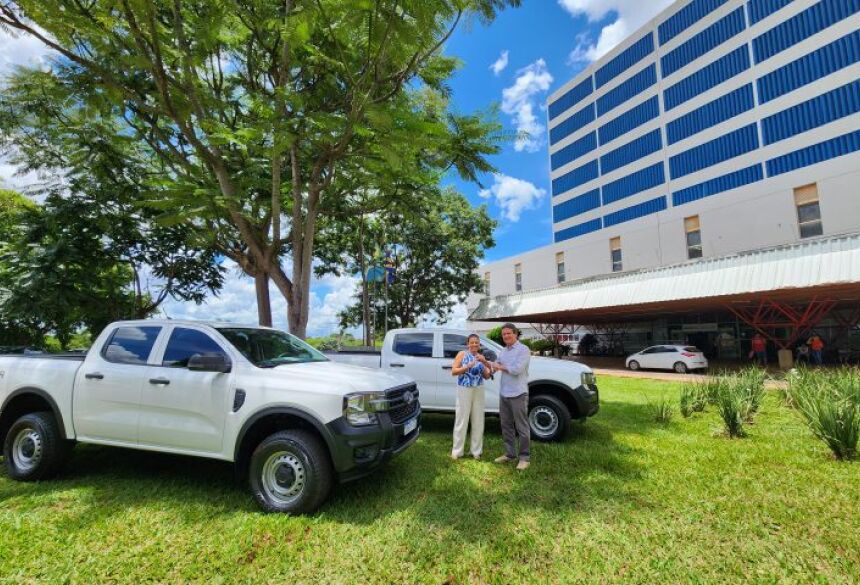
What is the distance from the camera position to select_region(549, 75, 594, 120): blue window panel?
45.3 metres

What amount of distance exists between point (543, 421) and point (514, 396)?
5.57 feet

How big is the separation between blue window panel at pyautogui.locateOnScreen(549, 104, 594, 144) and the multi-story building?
17 cm

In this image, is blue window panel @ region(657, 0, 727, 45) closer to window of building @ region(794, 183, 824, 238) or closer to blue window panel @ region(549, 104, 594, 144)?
blue window panel @ region(549, 104, 594, 144)

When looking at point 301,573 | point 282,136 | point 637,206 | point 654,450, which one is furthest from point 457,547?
point 637,206

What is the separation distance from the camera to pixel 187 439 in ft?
14.9

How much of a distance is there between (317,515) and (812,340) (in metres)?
23.9

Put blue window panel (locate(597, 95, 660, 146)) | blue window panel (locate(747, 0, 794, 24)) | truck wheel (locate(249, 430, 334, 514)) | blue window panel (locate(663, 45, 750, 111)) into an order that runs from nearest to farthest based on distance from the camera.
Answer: truck wheel (locate(249, 430, 334, 514))
blue window panel (locate(747, 0, 794, 24))
blue window panel (locate(663, 45, 750, 111))
blue window panel (locate(597, 95, 660, 146))

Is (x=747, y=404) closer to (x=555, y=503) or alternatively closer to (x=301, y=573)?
(x=555, y=503)

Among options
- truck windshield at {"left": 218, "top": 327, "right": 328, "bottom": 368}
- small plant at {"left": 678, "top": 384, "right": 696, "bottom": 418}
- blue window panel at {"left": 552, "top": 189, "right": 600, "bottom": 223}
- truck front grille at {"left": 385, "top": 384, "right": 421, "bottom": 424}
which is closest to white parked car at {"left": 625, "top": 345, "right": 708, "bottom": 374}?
small plant at {"left": 678, "top": 384, "right": 696, "bottom": 418}

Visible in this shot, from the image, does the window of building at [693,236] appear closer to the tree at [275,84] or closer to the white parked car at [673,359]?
the white parked car at [673,359]

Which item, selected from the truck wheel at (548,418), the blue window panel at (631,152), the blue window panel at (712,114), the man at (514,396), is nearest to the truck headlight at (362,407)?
the man at (514,396)

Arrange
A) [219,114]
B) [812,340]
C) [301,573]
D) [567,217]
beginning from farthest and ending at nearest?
1. [567,217]
2. [812,340]
3. [219,114]
4. [301,573]

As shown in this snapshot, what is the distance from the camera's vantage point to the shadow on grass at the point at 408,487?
14.1 ft

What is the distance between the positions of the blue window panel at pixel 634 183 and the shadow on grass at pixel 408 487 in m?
36.0
